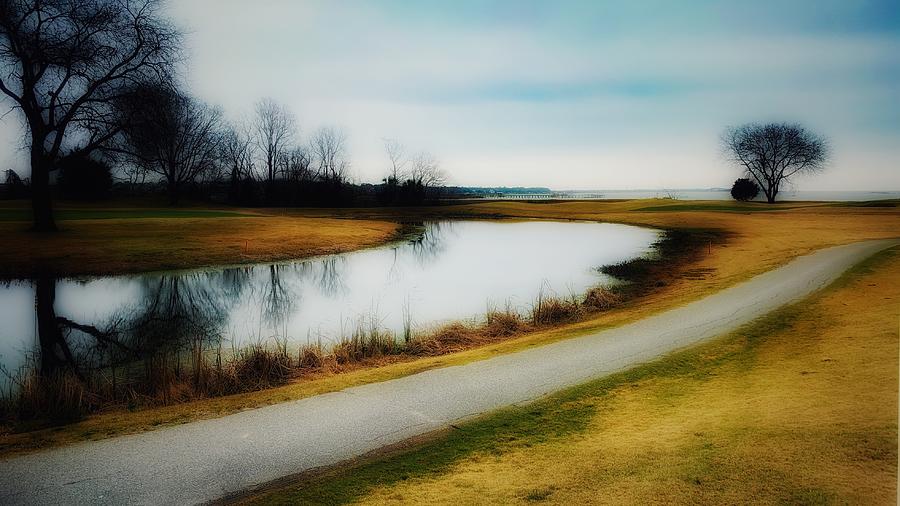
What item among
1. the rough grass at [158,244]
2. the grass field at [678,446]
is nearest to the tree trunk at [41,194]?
the rough grass at [158,244]

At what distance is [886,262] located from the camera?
15.3 meters

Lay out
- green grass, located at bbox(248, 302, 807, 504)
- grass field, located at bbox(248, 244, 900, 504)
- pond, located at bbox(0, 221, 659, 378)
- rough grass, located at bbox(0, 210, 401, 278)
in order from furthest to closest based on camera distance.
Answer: rough grass, located at bbox(0, 210, 401, 278), pond, located at bbox(0, 221, 659, 378), green grass, located at bbox(248, 302, 807, 504), grass field, located at bbox(248, 244, 900, 504)

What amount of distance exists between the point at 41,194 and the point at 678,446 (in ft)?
99.9

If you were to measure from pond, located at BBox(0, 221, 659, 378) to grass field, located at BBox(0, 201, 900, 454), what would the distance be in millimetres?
2694

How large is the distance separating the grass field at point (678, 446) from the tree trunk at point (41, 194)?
A: 2741cm

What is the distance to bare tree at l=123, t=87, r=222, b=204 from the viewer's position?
2514 cm

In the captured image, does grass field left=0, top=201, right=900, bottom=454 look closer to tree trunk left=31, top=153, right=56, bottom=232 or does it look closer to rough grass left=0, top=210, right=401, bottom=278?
rough grass left=0, top=210, right=401, bottom=278

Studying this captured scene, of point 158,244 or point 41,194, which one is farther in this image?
point 158,244

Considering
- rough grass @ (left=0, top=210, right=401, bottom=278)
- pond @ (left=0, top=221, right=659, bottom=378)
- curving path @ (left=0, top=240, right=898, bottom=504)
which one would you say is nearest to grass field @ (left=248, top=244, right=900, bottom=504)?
curving path @ (left=0, top=240, right=898, bottom=504)

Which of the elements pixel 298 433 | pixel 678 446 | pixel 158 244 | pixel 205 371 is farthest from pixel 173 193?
pixel 678 446

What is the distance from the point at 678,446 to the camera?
5.09 metres

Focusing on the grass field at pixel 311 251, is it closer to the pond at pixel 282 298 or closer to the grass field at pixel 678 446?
the pond at pixel 282 298

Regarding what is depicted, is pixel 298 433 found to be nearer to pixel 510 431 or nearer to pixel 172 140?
pixel 510 431

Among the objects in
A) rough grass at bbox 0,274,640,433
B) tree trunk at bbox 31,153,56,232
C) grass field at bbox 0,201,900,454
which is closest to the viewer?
grass field at bbox 0,201,900,454
